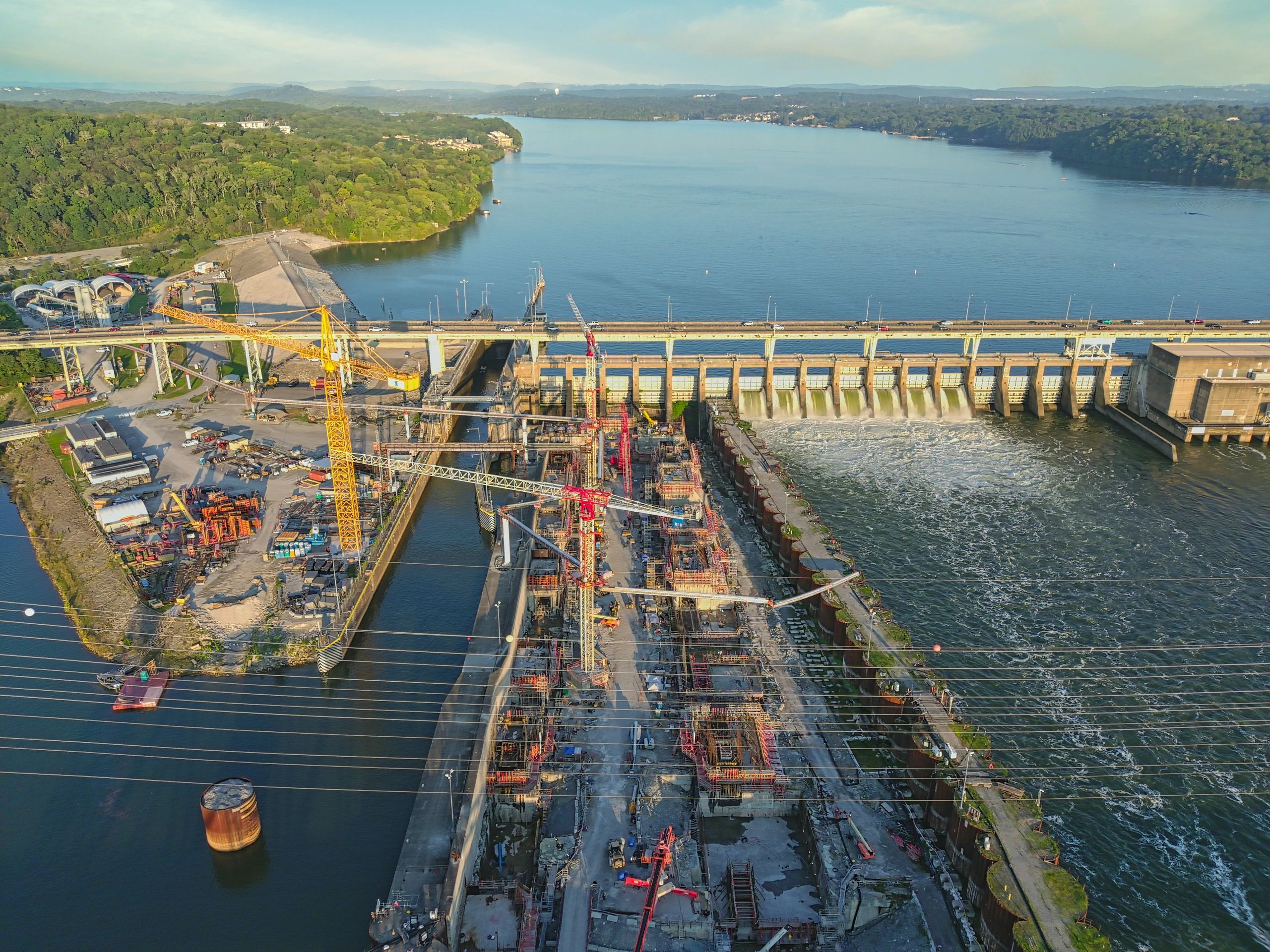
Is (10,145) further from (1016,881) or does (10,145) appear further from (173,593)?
(1016,881)

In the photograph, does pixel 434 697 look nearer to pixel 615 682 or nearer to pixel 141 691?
pixel 615 682

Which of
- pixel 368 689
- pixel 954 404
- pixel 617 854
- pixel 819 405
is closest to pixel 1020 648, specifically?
pixel 617 854

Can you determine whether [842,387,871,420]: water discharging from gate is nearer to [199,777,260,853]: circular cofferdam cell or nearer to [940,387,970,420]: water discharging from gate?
[940,387,970,420]: water discharging from gate

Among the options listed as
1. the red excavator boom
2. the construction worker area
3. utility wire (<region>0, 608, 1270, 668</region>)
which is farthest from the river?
the red excavator boom

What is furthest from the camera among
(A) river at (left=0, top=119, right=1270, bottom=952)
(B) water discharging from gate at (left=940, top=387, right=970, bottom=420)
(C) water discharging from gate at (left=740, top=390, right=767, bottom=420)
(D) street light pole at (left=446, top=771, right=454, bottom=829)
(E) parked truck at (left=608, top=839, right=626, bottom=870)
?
(B) water discharging from gate at (left=940, top=387, right=970, bottom=420)

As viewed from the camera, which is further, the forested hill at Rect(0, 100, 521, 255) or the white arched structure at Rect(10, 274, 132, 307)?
the forested hill at Rect(0, 100, 521, 255)

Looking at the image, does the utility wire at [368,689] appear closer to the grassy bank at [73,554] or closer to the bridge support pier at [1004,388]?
the grassy bank at [73,554]
